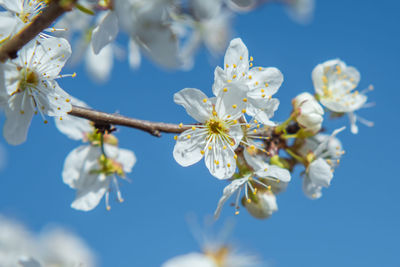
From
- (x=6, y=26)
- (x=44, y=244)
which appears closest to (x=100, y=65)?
(x=44, y=244)

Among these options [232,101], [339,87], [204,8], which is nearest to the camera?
[204,8]

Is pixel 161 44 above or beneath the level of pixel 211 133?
beneath

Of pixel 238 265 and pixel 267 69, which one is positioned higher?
pixel 267 69

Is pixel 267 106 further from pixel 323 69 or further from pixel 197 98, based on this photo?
pixel 323 69

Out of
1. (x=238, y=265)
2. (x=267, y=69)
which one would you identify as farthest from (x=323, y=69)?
(x=238, y=265)

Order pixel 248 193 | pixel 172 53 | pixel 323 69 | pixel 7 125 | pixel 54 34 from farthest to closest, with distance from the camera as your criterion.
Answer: pixel 323 69, pixel 248 193, pixel 54 34, pixel 7 125, pixel 172 53

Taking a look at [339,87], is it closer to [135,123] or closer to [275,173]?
[275,173]

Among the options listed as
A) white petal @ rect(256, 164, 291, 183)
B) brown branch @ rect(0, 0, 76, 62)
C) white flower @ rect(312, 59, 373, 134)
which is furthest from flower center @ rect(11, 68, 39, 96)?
white flower @ rect(312, 59, 373, 134)
